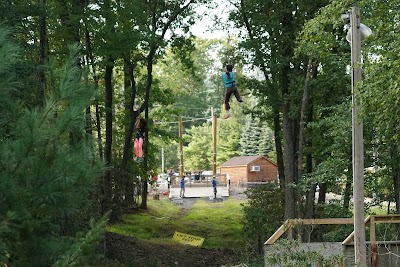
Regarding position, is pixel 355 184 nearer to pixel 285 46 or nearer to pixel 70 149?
pixel 70 149

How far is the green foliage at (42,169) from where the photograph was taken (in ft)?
21.9

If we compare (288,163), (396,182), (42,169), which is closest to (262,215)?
(288,163)

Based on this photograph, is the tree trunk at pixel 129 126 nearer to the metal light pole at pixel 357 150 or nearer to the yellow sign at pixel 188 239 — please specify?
the yellow sign at pixel 188 239

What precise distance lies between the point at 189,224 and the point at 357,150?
60.9 feet

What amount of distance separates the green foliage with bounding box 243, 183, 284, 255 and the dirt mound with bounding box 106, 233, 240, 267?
2.67 ft

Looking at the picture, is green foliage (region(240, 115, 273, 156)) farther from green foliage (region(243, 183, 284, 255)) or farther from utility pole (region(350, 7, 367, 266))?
utility pole (region(350, 7, 367, 266))

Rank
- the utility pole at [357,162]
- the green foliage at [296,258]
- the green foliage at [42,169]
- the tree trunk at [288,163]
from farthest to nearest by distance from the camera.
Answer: the tree trunk at [288,163], the green foliage at [296,258], the utility pole at [357,162], the green foliage at [42,169]

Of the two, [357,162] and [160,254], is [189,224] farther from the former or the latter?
[357,162]

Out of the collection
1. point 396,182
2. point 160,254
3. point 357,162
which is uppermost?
point 357,162

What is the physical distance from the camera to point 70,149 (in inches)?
287

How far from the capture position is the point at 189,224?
27.6 m

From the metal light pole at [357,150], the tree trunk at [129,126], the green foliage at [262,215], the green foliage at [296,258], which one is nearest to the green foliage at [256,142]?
the tree trunk at [129,126]

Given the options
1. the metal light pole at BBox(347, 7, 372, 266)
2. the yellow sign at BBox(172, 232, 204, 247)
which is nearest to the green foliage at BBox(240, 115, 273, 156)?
the yellow sign at BBox(172, 232, 204, 247)

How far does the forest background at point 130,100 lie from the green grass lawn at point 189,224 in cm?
98
